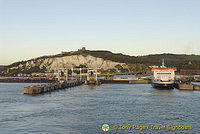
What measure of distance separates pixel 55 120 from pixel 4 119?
727 centimetres

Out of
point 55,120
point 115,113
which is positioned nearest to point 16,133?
point 55,120

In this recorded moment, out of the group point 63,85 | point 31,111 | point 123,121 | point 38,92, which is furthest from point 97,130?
point 63,85

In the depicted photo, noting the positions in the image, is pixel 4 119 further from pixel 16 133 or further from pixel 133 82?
pixel 133 82

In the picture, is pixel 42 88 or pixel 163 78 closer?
pixel 42 88

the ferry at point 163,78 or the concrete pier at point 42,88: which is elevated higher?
the ferry at point 163,78

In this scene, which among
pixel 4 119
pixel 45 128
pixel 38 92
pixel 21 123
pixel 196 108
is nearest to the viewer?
pixel 45 128

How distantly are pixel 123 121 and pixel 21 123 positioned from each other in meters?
13.6

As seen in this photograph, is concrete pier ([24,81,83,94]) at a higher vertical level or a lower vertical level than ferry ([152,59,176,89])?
lower

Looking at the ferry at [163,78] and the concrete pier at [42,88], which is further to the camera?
the ferry at [163,78]

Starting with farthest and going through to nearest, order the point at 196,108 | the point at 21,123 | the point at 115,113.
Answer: the point at 196,108 < the point at 115,113 < the point at 21,123

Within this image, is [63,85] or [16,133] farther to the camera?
[63,85]

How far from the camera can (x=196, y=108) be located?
165ft

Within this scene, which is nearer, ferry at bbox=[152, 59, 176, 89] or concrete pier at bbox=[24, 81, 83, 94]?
concrete pier at bbox=[24, 81, 83, 94]

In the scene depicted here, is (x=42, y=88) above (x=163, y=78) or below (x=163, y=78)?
A: below
